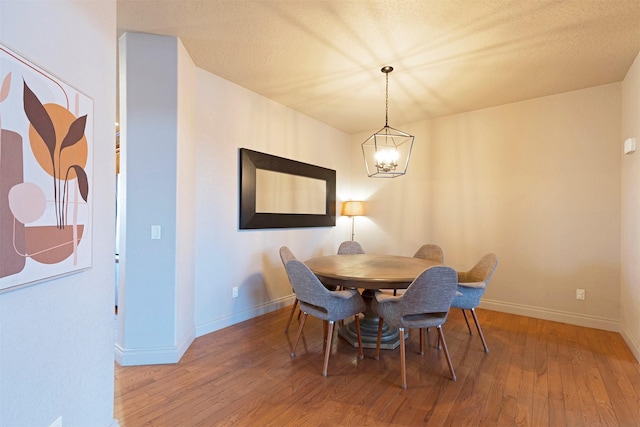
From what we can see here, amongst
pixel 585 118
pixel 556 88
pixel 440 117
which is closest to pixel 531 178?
pixel 585 118

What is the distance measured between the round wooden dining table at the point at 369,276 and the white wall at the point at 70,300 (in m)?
1.53

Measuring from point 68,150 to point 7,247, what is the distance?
0.46 m

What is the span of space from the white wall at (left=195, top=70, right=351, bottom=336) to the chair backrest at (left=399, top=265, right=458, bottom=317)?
1956mm

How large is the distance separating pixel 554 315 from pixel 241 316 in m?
3.67

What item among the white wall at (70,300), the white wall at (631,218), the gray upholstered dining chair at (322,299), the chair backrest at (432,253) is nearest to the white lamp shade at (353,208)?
the chair backrest at (432,253)

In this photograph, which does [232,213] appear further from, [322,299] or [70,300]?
[70,300]

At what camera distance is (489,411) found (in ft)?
5.83

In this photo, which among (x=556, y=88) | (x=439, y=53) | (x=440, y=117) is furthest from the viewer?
(x=440, y=117)

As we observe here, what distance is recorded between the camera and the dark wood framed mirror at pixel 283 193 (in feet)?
11.0

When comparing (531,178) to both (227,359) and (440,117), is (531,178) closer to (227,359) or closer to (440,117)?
(440,117)

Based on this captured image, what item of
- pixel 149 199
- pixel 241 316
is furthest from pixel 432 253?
pixel 149 199

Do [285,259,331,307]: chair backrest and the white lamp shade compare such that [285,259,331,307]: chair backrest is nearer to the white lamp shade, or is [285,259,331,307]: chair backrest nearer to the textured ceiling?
the textured ceiling

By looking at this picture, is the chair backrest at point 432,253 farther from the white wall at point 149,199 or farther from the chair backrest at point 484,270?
the white wall at point 149,199

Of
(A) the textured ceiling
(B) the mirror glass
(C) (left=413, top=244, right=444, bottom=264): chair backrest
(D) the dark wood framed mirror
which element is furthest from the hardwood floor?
(A) the textured ceiling
